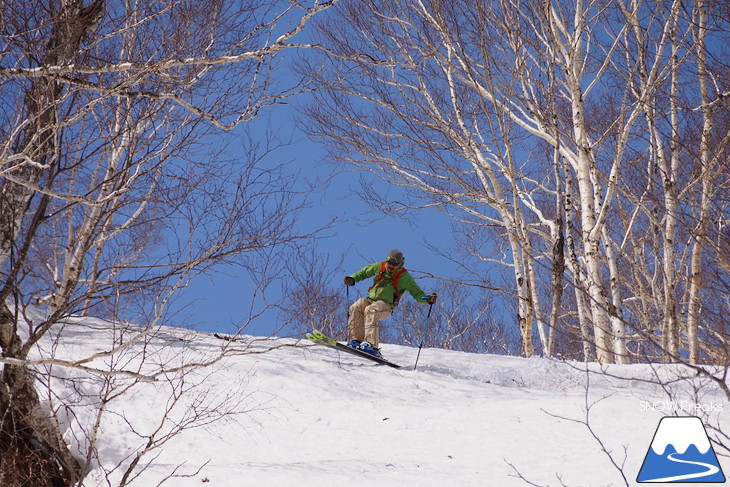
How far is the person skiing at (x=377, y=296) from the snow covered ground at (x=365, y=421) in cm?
52

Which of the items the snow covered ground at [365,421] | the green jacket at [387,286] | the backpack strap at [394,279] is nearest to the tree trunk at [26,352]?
the snow covered ground at [365,421]

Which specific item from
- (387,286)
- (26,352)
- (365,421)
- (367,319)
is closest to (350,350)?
(367,319)

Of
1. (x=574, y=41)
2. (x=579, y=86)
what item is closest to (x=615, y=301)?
(x=579, y=86)

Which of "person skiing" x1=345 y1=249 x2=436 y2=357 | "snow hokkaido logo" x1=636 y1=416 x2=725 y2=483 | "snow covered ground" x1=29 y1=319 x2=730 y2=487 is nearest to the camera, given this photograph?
"snow hokkaido logo" x1=636 y1=416 x2=725 y2=483

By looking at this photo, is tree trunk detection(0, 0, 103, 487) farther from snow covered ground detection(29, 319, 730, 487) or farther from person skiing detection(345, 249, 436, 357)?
person skiing detection(345, 249, 436, 357)

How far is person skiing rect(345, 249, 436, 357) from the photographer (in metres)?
8.44

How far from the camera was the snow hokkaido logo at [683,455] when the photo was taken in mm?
3875

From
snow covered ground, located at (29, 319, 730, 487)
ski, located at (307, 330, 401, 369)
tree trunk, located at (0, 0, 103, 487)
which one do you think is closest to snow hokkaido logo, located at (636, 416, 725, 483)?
snow covered ground, located at (29, 319, 730, 487)

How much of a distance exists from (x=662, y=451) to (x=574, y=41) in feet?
20.9

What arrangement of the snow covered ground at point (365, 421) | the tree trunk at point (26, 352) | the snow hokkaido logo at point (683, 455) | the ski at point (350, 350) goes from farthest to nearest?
the ski at point (350, 350)
the snow covered ground at point (365, 421)
the tree trunk at point (26, 352)
the snow hokkaido logo at point (683, 455)

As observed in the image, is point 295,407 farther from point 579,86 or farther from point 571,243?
point 579,86

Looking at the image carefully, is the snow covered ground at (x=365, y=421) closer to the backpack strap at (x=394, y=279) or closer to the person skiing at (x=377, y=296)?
the person skiing at (x=377, y=296)

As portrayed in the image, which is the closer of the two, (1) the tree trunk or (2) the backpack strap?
(1) the tree trunk

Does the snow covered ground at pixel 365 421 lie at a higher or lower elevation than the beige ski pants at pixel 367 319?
lower
